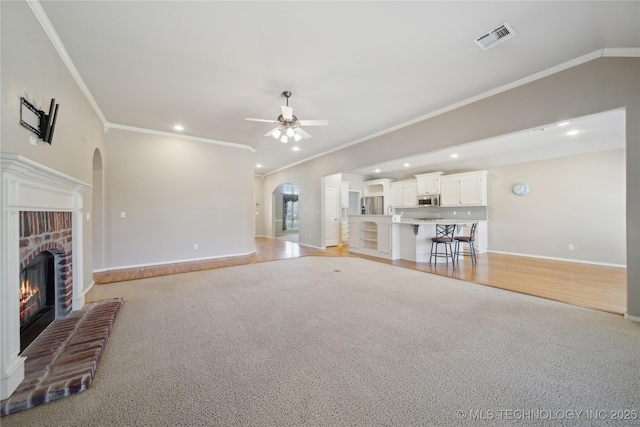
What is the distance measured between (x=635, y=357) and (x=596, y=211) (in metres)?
5.04

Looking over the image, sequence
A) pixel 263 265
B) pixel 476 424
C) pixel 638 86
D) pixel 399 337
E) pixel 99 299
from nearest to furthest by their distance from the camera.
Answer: pixel 476 424
pixel 399 337
pixel 638 86
pixel 99 299
pixel 263 265

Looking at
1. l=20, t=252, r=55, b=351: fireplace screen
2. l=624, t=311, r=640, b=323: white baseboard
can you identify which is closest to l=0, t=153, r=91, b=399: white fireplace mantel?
l=20, t=252, r=55, b=351: fireplace screen

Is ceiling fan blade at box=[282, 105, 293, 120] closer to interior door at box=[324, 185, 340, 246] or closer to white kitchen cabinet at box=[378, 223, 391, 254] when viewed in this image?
white kitchen cabinet at box=[378, 223, 391, 254]

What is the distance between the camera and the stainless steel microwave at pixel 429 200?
25.0ft

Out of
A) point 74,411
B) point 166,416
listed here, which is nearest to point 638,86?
point 166,416

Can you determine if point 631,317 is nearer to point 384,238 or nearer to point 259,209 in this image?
point 384,238

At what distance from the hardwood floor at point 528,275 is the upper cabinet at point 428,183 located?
248 cm

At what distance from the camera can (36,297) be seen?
7.50 ft

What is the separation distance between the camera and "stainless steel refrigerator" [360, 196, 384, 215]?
8984 mm

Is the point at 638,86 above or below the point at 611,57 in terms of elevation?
below

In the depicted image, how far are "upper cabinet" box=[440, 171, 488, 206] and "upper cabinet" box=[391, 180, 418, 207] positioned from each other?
0.93m

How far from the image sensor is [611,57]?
2.58 m

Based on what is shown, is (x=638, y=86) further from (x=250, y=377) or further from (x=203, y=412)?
(x=203, y=412)

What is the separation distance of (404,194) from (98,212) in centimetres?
815
